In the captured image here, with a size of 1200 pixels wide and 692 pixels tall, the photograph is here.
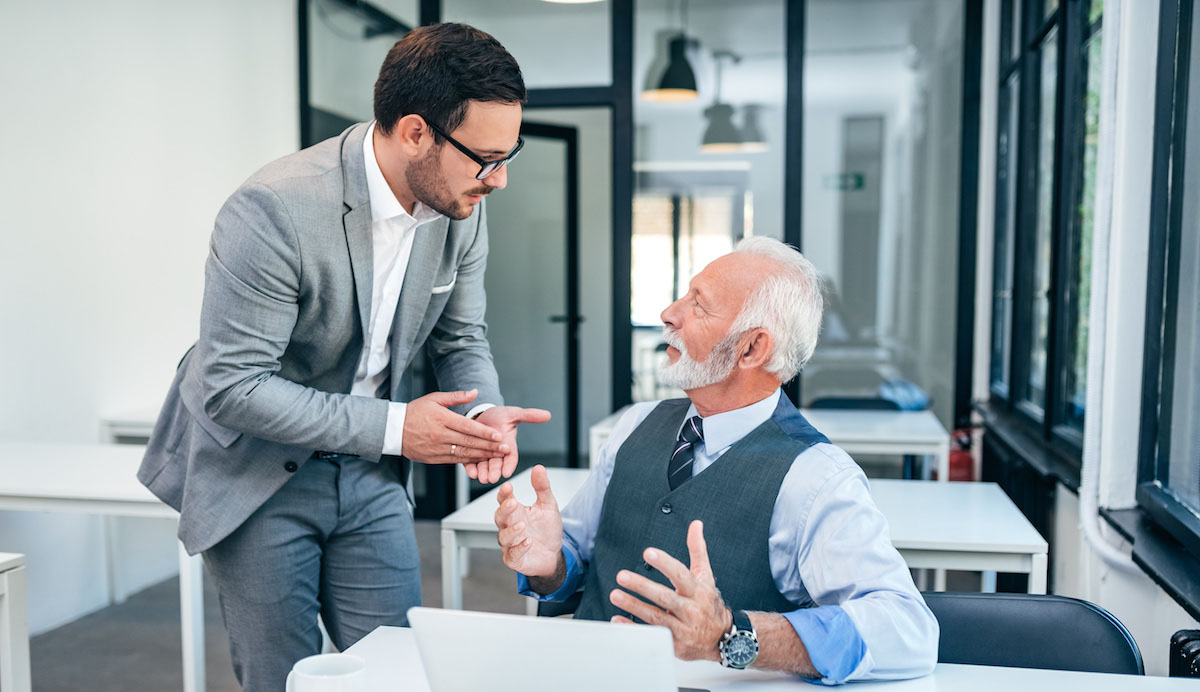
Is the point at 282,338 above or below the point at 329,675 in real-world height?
above

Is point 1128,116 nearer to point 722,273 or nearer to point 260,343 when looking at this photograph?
point 722,273

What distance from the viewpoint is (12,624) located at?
198 centimetres

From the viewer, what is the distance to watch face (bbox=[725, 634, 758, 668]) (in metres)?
1.17

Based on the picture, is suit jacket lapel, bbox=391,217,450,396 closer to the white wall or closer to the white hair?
the white hair

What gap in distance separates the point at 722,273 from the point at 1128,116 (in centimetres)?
136

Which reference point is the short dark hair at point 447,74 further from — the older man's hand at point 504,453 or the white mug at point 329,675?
the white mug at point 329,675

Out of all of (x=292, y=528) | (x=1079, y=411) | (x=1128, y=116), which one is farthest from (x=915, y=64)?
(x=292, y=528)

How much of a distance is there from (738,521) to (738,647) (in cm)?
28

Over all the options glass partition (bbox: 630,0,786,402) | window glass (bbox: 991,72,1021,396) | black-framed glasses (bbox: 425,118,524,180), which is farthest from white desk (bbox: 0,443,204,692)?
window glass (bbox: 991,72,1021,396)

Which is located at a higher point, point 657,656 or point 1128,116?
point 1128,116

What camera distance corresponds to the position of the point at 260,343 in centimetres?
154

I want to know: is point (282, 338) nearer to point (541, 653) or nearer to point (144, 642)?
point (541, 653)

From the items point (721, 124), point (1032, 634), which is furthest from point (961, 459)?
point (1032, 634)

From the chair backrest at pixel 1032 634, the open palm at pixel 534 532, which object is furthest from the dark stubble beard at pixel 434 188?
the chair backrest at pixel 1032 634
